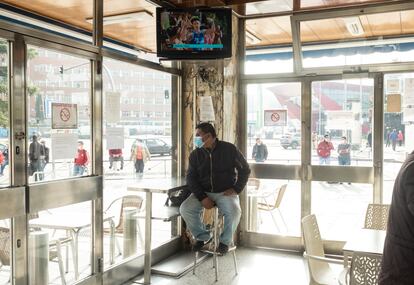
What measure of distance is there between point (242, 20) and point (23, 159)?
3.21 meters

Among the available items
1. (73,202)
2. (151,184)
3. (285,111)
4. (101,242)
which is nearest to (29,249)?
(73,202)

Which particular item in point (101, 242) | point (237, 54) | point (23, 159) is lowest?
point (101, 242)

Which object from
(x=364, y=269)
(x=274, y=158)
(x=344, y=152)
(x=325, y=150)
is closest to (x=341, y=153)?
(x=344, y=152)

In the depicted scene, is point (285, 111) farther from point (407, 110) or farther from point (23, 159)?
point (23, 159)

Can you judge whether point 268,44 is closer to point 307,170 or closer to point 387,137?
point 307,170

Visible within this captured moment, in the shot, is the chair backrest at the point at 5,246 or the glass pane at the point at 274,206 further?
the glass pane at the point at 274,206

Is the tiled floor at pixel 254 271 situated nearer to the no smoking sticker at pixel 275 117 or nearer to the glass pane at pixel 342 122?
the glass pane at pixel 342 122

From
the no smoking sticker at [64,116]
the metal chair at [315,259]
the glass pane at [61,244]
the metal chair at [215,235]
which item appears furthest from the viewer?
the metal chair at [215,235]

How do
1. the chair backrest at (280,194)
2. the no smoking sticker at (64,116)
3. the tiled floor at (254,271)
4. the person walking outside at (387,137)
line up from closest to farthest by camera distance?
1. the no smoking sticker at (64,116)
2. the tiled floor at (254,271)
3. the person walking outside at (387,137)
4. the chair backrest at (280,194)

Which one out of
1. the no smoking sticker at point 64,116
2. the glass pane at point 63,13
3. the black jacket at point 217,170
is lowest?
the black jacket at point 217,170

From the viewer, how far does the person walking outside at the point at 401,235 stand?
1354 millimetres

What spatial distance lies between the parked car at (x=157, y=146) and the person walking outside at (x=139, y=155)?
0.07 meters

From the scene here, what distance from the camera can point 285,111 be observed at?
16.4 feet

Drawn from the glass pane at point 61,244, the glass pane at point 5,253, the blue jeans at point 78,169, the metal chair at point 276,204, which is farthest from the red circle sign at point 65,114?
the metal chair at point 276,204
